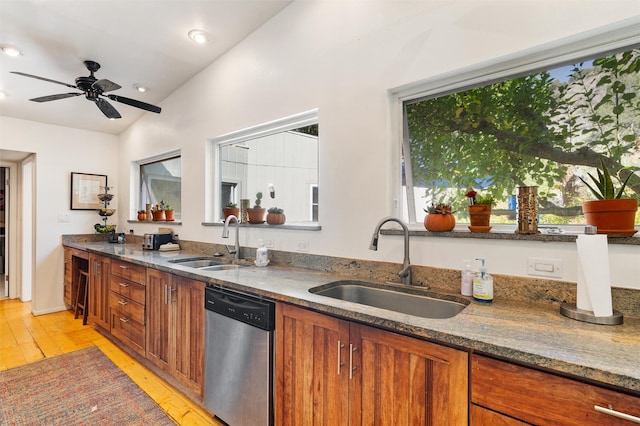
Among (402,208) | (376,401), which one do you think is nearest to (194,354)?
(376,401)

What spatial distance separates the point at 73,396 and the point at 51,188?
3.13m

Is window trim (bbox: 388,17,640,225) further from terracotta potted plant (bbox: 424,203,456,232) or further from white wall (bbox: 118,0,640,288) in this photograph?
terracotta potted plant (bbox: 424,203,456,232)

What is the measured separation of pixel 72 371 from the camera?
2549mm

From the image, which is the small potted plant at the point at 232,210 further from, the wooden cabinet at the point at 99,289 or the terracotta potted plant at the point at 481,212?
the terracotta potted plant at the point at 481,212

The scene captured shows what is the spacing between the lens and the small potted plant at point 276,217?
247cm

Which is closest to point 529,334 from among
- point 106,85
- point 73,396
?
point 73,396

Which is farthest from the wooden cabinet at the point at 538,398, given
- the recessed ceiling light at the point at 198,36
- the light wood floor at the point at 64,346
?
the recessed ceiling light at the point at 198,36

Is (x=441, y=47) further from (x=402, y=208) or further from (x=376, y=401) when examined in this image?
(x=376, y=401)

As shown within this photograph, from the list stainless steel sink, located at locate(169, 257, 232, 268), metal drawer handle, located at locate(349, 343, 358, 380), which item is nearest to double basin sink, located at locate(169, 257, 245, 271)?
stainless steel sink, located at locate(169, 257, 232, 268)

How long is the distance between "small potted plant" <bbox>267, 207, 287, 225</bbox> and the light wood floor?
4.50ft

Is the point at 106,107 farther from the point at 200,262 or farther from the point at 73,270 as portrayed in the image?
the point at 73,270

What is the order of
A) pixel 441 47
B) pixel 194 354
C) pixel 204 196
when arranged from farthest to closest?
pixel 204 196, pixel 194 354, pixel 441 47

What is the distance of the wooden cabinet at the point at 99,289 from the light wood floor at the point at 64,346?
209 mm

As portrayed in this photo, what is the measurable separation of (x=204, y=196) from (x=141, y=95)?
1601 mm
